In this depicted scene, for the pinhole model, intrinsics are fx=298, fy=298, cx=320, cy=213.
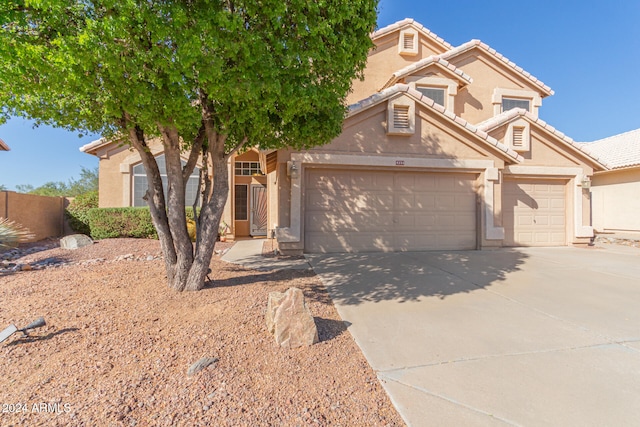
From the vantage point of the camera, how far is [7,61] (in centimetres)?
317

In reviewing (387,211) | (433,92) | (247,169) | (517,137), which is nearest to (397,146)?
(387,211)

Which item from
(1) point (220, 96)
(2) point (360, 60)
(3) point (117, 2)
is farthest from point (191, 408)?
(2) point (360, 60)

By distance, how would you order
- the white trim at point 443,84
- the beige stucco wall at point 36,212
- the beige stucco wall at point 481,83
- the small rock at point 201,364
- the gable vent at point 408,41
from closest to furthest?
the small rock at point 201,364 < the beige stucco wall at point 36,212 < the white trim at point 443,84 < the beige stucco wall at point 481,83 < the gable vent at point 408,41

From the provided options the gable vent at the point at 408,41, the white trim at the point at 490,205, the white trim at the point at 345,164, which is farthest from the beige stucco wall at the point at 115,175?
the white trim at the point at 490,205

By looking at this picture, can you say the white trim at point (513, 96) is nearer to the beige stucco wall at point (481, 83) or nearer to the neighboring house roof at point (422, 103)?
the beige stucco wall at point (481, 83)

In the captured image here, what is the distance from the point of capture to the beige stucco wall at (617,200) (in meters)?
11.7

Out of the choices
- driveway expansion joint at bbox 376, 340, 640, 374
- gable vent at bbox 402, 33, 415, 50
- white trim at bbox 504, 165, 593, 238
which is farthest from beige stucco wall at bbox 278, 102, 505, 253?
gable vent at bbox 402, 33, 415, 50

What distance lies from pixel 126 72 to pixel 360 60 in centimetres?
320

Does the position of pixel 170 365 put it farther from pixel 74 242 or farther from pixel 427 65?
pixel 427 65

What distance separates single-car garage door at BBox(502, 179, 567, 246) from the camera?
999 centimetres

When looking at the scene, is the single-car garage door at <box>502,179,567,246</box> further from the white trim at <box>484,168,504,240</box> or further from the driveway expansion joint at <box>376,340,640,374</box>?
the driveway expansion joint at <box>376,340,640,374</box>

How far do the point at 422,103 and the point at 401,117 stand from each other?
741 millimetres

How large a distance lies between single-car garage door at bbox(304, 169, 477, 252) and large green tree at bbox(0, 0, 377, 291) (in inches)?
155

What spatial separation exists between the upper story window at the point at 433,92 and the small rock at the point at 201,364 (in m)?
12.7
